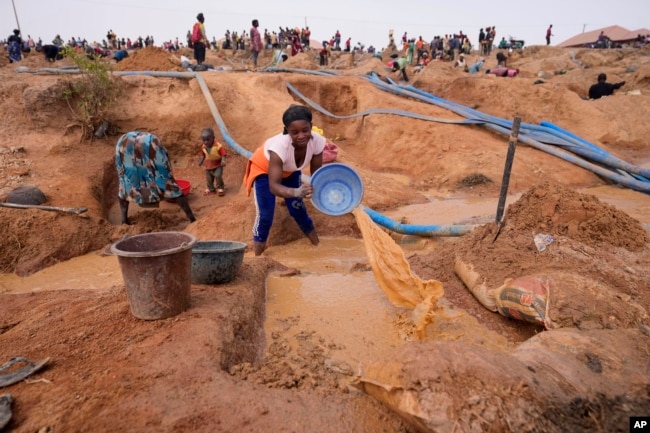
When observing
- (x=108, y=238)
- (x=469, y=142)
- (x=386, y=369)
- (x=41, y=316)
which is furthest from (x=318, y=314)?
(x=469, y=142)

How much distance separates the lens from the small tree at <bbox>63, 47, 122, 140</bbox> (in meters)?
6.70

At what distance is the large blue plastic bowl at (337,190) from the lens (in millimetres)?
3553

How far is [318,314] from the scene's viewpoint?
2.79m

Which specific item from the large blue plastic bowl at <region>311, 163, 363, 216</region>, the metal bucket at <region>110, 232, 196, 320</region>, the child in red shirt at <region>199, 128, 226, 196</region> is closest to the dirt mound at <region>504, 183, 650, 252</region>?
the large blue plastic bowl at <region>311, 163, 363, 216</region>

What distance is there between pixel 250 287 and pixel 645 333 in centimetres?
236

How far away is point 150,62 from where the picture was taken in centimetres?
935

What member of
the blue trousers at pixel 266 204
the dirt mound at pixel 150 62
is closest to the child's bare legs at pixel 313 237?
the blue trousers at pixel 266 204

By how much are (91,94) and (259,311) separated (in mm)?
6080

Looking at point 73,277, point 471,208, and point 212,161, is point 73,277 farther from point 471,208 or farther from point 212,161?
point 471,208

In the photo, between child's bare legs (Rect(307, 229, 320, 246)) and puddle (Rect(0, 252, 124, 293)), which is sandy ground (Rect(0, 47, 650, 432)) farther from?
child's bare legs (Rect(307, 229, 320, 246))

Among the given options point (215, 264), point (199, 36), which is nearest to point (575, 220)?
point (215, 264)

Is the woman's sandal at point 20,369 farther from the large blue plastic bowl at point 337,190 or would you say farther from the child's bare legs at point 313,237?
the child's bare legs at point 313,237

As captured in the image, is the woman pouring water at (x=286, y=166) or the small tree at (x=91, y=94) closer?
the woman pouring water at (x=286, y=166)

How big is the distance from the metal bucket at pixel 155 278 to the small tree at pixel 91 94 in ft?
18.3
